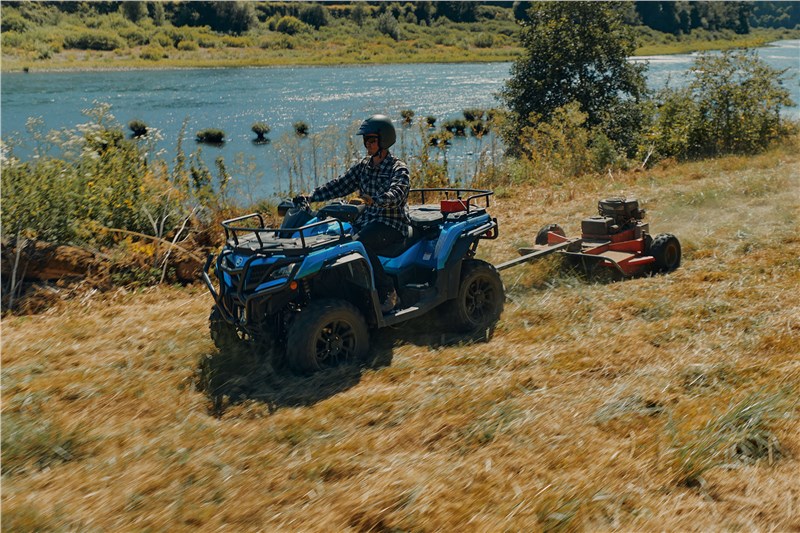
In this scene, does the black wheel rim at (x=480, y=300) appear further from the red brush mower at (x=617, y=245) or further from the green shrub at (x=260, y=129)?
the green shrub at (x=260, y=129)

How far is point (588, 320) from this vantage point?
641cm

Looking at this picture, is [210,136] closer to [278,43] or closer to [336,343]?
[336,343]

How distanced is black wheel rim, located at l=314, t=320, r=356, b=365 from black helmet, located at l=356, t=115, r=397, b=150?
63.2 inches

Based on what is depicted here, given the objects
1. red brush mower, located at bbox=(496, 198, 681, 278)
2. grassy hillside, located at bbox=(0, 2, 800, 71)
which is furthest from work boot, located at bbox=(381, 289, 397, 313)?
grassy hillside, located at bbox=(0, 2, 800, 71)

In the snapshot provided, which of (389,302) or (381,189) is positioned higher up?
(381,189)

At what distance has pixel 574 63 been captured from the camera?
73.1ft

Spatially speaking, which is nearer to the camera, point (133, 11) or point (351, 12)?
point (133, 11)

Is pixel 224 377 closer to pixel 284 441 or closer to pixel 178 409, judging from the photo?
pixel 178 409

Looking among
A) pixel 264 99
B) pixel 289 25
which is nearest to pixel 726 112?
pixel 264 99

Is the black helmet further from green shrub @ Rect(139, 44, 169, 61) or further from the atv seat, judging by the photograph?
green shrub @ Rect(139, 44, 169, 61)

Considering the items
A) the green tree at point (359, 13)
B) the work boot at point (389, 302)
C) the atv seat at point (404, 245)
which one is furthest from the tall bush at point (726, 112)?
the green tree at point (359, 13)

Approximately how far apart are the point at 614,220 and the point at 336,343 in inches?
166

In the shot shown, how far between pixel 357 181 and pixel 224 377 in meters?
2.14

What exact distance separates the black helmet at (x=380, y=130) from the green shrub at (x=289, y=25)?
60.2 meters
